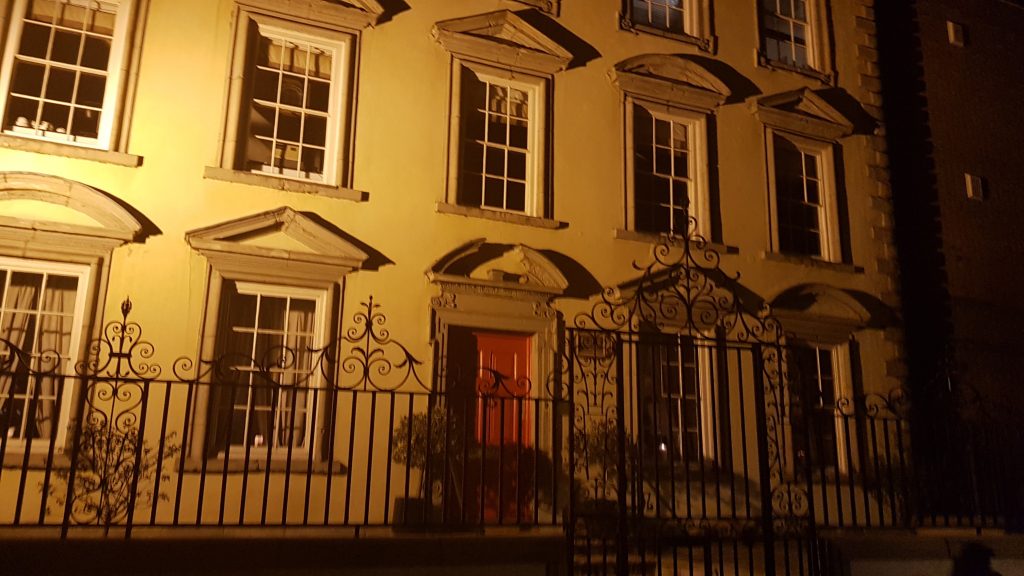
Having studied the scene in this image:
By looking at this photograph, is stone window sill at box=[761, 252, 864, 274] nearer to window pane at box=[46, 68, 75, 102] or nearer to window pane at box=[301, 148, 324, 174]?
window pane at box=[301, 148, 324, 174]

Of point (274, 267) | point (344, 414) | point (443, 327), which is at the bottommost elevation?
point (344, 414)

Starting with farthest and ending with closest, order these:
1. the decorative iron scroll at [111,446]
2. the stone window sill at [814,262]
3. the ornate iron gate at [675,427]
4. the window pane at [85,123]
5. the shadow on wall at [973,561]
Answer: the stone window sill at [814,262] < the window pane at [85,123] < the ornate iron gate at [675,427] < the decorative iron scroll at [111,446] < the shadow on wall at [973,561]

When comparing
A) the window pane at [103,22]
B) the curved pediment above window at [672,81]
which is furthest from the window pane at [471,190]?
the window pane at [103,22]

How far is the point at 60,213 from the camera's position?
8.93 metres

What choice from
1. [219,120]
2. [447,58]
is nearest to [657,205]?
[447,58]

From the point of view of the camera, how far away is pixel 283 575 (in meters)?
5.44

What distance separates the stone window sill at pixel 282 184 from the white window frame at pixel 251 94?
8 cm

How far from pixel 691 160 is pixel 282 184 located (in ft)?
21.2

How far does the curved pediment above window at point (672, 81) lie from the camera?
11.9 meters

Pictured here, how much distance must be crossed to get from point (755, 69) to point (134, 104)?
32.1ft

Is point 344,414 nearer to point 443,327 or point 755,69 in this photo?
point 443,327

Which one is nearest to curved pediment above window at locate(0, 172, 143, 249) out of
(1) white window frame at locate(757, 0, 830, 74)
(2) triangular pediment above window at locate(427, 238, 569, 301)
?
(2) triangular pediment above window at locate(427, 238, 569, 301)

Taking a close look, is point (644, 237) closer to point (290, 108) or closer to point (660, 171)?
point (660, 171)

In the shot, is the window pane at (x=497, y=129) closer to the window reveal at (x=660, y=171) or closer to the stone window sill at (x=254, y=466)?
the window reveal at (x=660, y=171)
